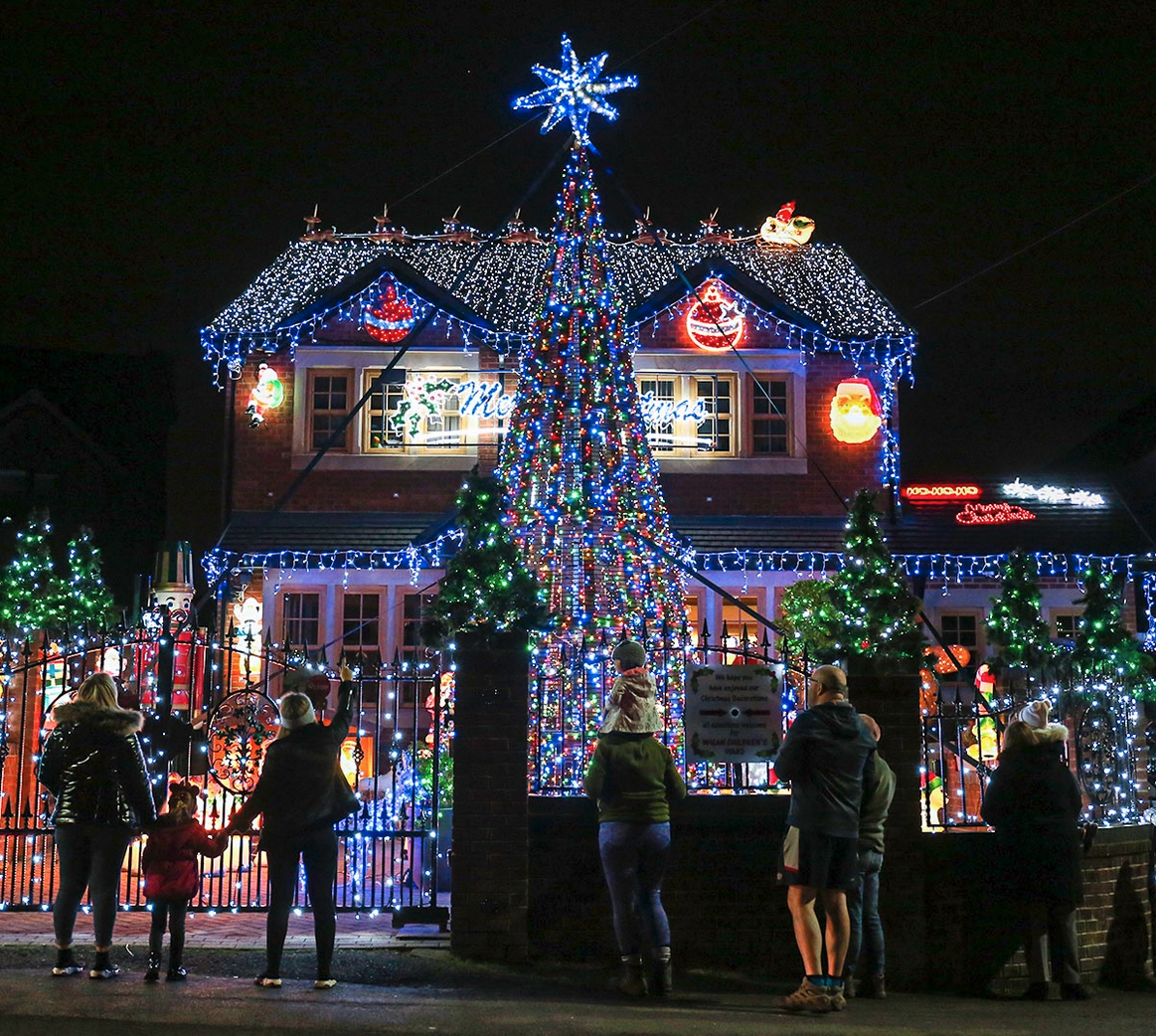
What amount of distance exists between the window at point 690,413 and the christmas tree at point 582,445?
25.8ft

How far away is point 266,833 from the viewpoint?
22.8 feet

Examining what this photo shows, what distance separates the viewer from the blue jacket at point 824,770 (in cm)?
692

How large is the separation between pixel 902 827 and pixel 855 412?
12.7 m

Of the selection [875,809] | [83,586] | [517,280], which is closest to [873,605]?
[875,809]

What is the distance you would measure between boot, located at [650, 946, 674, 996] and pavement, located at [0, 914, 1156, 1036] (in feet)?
0.25

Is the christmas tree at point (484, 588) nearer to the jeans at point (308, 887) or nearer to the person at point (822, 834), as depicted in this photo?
the jeans at point (308, 887)

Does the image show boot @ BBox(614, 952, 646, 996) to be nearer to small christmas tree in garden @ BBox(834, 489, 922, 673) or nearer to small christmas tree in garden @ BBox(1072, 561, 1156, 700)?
small christmas tree in garden @ BBox(834, 489, 922, 673)

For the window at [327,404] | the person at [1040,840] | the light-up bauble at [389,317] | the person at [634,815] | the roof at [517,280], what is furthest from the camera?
the light-up bauble at [389,317]

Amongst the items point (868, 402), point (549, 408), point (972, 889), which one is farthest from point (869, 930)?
point (868, 402)

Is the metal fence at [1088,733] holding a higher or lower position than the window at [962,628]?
lower

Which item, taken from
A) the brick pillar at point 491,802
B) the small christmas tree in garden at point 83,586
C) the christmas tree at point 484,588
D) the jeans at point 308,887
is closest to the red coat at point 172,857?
the jeans at point 308,887

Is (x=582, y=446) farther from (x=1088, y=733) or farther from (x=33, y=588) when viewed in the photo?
(x=33, y=588)

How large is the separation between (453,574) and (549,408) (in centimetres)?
244

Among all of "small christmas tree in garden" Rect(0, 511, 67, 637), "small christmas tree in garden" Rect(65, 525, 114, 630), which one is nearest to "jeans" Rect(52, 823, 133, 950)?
"small christmas tree in garden" Rect(0, 511, 67, 637)
